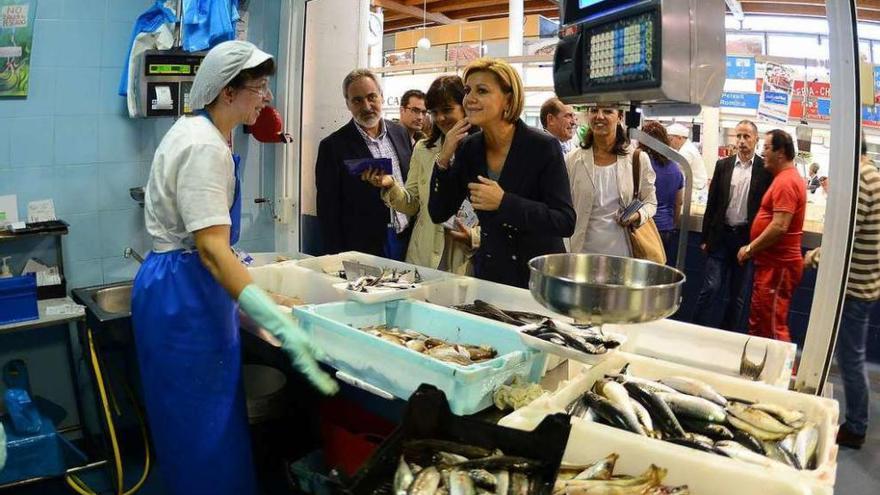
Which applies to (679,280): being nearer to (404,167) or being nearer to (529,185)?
(529,185)

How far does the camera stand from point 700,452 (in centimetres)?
149

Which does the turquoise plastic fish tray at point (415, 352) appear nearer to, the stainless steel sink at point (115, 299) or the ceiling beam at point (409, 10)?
the stainless steel sink at point (115, 299)

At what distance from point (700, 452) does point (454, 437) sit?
567 millimetres

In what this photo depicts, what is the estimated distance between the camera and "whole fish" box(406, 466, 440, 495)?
1354 millimetres

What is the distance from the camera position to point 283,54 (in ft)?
14.8

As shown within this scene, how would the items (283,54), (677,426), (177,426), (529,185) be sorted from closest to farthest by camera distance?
(677,426) < (177,426) < (529,185) < (283,54)

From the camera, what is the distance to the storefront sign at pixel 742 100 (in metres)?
6.93

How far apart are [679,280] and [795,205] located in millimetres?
3906

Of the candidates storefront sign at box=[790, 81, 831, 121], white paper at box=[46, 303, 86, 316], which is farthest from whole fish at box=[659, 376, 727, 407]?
storefront sign at box=[790, 81, 831, 121]

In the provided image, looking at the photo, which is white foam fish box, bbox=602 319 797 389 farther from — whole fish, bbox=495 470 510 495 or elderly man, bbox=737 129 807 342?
elderly man, bbox=737 129 807 342

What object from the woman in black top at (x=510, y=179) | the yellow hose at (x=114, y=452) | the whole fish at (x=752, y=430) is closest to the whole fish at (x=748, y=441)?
the whole fish at (x=752, y=430)

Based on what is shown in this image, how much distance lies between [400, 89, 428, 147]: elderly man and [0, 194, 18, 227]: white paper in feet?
7.99

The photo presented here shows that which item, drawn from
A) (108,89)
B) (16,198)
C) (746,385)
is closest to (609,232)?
(746,385)

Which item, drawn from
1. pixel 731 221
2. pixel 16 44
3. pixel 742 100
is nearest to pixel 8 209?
pixel 16 44
